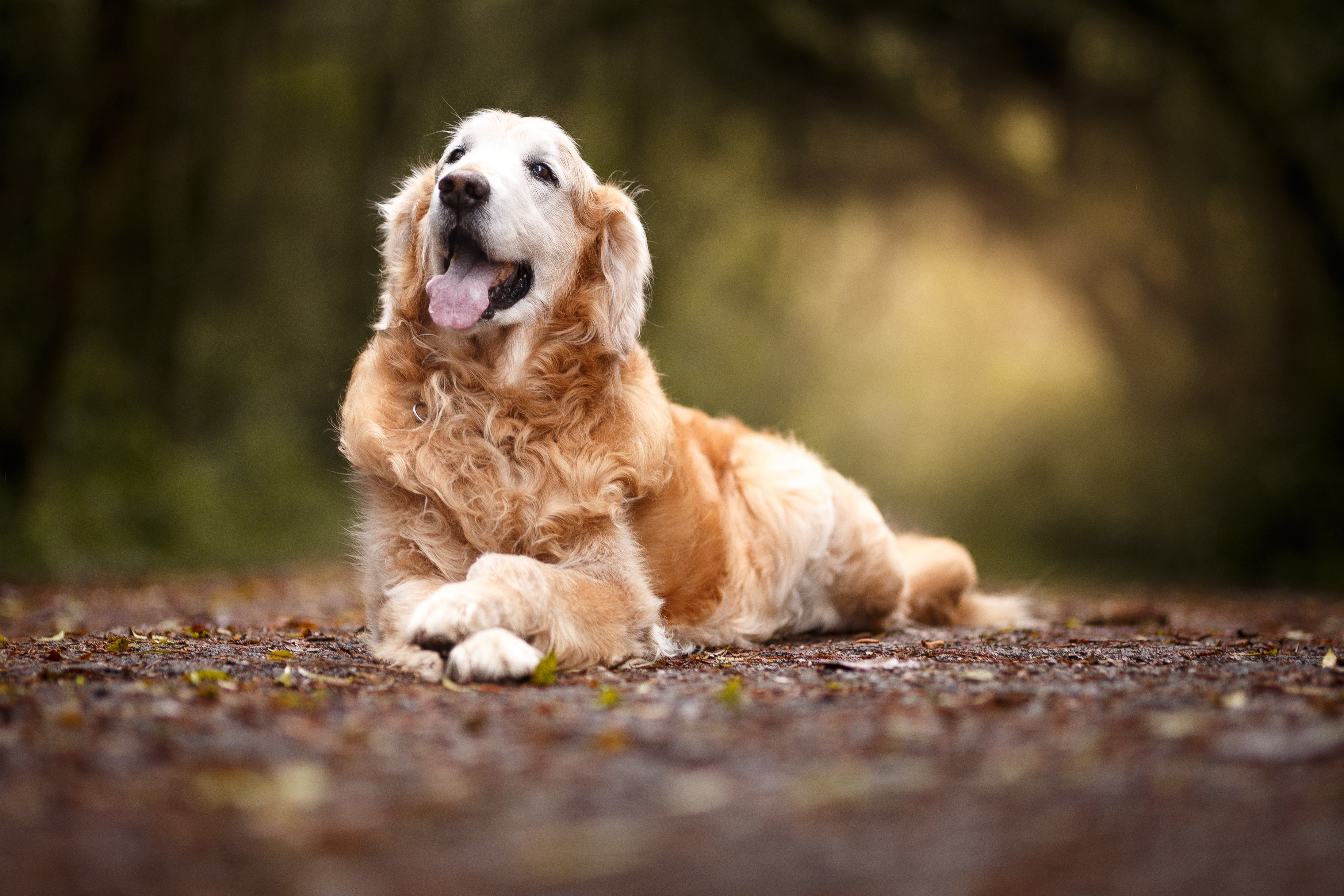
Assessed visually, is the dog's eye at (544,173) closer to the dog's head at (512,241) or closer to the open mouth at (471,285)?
the dog's head at (512,241)

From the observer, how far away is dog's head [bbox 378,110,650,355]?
14.5ft

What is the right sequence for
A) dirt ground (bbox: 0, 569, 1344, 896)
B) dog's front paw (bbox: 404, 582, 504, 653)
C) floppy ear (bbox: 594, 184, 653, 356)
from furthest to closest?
floppy ear (bbox: 594, 184, 653, 356), dog's front paw (bbox: 404, 582, 504, 653), dirt ground (bbox: 0, 569, 1344, 896)

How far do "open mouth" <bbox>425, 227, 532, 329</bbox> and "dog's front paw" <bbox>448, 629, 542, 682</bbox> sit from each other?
4.19ft

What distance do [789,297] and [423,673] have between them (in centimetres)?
1631

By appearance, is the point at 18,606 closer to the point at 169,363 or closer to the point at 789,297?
the point at 169,363

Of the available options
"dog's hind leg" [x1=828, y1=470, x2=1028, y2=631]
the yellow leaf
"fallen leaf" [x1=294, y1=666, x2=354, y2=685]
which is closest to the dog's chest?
the yellow leaf

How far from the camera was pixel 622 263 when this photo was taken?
15.7ft

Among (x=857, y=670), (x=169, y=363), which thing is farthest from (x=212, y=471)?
(x=857, y=670)

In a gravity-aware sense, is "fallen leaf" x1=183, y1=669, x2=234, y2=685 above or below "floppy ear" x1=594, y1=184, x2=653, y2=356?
below

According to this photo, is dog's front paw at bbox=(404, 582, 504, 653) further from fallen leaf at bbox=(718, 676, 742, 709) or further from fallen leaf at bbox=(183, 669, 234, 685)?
Answer: fallen leaf at bbox=(718, 676, 742, 709)

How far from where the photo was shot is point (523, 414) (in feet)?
14.5

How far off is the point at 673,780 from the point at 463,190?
2597 millimetres

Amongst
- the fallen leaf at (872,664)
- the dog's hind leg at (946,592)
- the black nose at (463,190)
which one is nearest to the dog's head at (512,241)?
the black nose at (463,190)

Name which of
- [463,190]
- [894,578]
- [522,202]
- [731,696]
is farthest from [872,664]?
[463,190]
